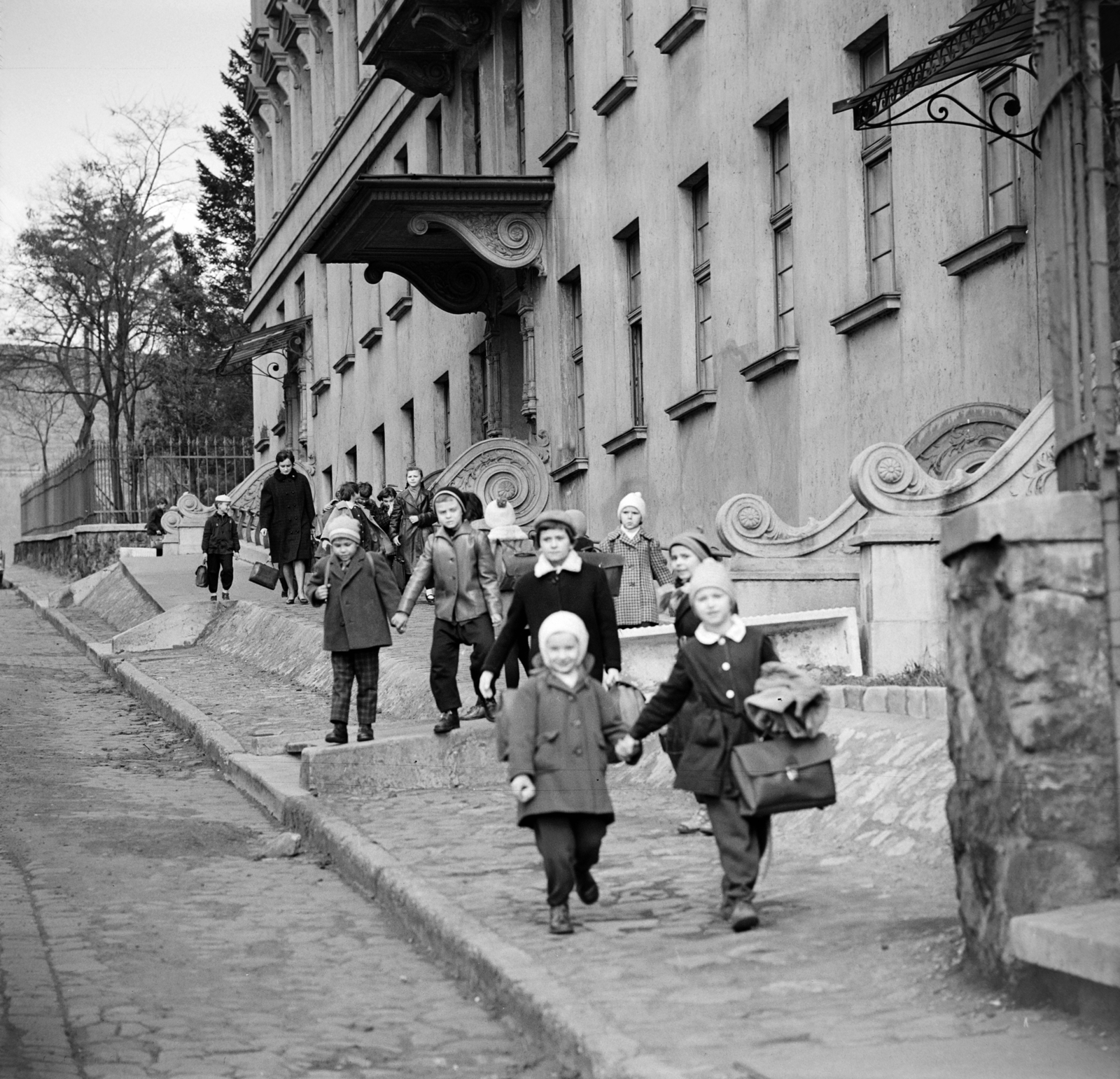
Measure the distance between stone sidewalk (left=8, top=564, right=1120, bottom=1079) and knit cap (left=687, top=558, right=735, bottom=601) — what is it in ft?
4.16

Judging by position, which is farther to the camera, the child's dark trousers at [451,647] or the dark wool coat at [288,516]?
the dark wool coat at [288,516]

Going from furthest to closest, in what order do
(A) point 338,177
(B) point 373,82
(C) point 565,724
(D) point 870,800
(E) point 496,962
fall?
(A) point 338,177 < (B) point 373,82 < (D) point 870,800 < (C) point 565,724 < (E) point 496,962

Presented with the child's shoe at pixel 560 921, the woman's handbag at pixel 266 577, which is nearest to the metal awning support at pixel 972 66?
the child's shoe at pixel 560 921

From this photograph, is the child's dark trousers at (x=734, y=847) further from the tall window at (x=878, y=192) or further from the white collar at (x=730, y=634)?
the tall window at (x=878, y=192)

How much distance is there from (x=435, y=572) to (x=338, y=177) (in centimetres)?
2451

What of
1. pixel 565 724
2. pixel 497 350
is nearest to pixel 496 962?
pixel 565 724

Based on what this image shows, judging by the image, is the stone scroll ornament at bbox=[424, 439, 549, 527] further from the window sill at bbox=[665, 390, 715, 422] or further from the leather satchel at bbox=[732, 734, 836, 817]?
the leather satchel at bbox=[732, 734, 836, 817]

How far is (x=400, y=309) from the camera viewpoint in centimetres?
3141

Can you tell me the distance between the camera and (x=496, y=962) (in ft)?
23.7

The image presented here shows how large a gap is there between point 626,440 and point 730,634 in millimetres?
13316

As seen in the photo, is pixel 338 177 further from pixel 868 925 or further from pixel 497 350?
pixel 868 925

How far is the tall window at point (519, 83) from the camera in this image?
25672 mm

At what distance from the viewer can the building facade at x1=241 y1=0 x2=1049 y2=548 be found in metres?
14.5

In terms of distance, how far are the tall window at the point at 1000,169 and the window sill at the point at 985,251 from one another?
0.08 metres
